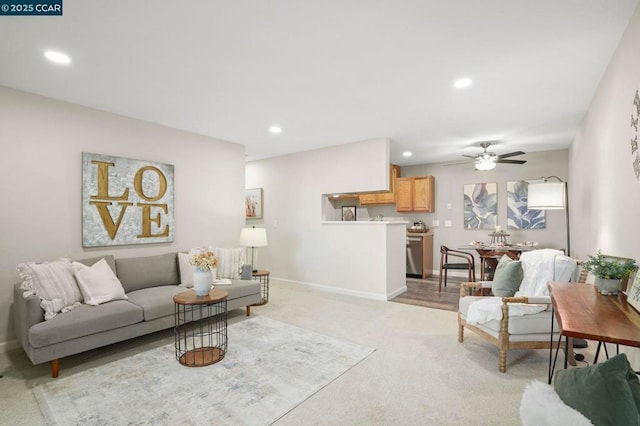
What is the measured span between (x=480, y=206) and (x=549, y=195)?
2.24 m

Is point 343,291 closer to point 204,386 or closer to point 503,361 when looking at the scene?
point 503,361

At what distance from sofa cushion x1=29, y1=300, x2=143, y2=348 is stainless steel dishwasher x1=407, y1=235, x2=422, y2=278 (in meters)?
5.26

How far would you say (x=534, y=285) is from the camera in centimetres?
284

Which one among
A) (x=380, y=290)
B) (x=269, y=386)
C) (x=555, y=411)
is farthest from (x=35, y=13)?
(x=380, y=290)

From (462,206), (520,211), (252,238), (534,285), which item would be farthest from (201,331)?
(520,211)

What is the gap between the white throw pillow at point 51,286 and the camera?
8.59 ft

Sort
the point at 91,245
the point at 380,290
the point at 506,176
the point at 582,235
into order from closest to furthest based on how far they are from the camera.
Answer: the point at 91,245 < the point at 582,235 < the point at 380,290 < the point at 506,176

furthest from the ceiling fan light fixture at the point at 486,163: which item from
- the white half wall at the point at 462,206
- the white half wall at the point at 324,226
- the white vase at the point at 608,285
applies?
the white vase at the point at 608,285

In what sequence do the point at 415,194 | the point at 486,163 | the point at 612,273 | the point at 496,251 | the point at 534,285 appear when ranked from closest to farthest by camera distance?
1. the point at 612,273
2. the point at 534,285
3. the point at 496,251
4. the point at 486,163
5. the point at 415,194

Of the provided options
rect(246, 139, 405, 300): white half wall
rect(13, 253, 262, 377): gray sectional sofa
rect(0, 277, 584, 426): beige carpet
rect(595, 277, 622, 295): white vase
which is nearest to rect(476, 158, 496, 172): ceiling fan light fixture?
rect(246, 139, 405, 300): white half wall

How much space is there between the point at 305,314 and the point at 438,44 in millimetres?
3265

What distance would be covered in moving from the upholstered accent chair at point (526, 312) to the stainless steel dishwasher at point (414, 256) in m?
3.70

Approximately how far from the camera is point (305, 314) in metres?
4.04

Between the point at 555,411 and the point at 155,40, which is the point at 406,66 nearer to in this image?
the point at 155,40
